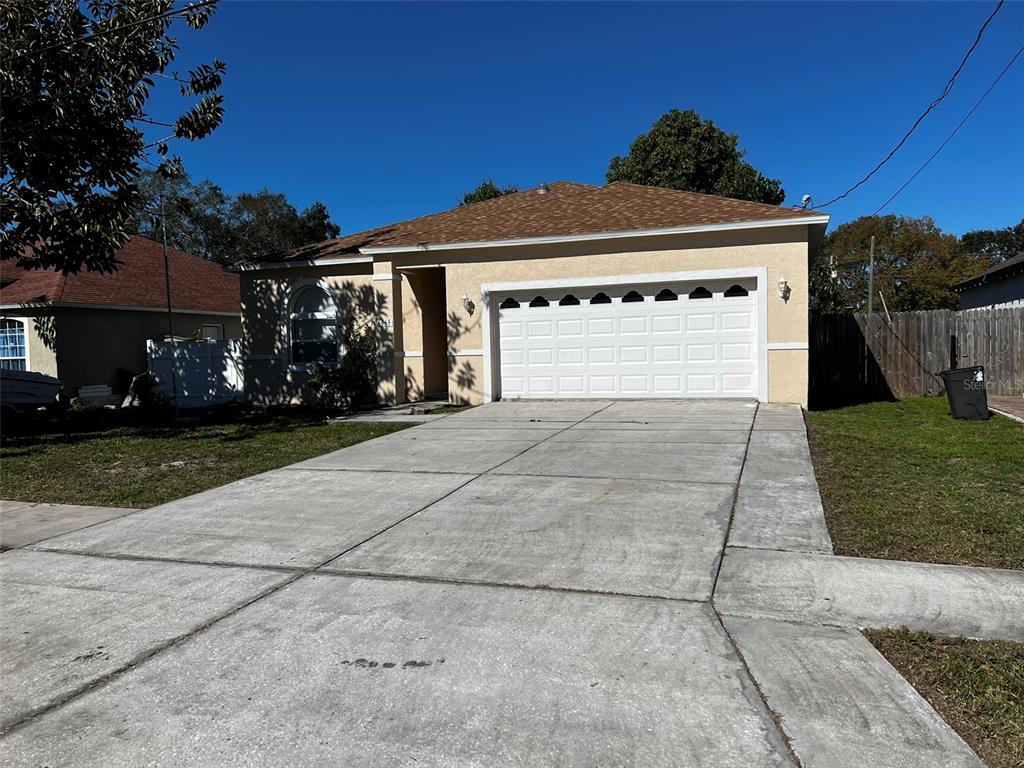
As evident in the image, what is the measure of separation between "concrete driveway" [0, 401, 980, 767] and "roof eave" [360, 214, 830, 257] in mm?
7151

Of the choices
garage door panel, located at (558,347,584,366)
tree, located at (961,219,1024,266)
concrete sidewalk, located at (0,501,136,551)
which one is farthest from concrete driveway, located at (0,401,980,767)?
tree, located at (961,219,1024,266)

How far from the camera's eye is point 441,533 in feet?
17.2

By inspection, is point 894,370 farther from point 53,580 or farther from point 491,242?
point 53,580

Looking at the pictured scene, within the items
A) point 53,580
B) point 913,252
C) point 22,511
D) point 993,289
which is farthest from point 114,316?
point 913,252

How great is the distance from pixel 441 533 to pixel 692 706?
279 centimetres

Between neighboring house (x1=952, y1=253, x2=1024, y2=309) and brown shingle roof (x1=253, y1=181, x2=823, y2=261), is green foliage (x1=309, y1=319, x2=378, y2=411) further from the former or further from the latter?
neighboring house (x1=952, y1=253, x2=1024, y2=309)

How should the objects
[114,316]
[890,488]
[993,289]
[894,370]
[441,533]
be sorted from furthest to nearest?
[993,289], [114,316], [894,370], [890,488], [441,533]

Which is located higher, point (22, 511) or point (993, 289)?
point (993, 289)

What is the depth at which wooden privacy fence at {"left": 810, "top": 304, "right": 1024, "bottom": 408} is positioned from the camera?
48.8 ft

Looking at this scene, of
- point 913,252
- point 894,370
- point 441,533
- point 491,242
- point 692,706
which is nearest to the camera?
Answer: point 692,706

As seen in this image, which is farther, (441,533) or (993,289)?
(993,289)

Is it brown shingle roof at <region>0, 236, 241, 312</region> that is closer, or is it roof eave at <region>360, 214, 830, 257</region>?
roof eave at <region>360, 214, 830, 257</region>

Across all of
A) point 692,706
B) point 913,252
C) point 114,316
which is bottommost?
point 692,706

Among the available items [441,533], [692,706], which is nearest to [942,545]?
[692,706]
